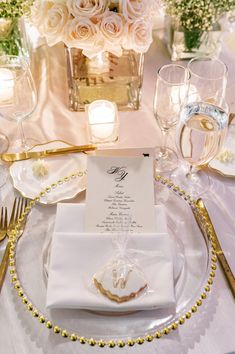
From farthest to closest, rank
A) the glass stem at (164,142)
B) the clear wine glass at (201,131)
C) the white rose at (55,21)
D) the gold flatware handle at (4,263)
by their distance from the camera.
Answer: the glass stem at (164,142) → the white rose at (55,21) → the clear wine glass at (201,131) → the gold flatware handle at (4,263)

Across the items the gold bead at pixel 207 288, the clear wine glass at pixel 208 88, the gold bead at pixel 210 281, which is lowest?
the gold bead at pixel 207 288

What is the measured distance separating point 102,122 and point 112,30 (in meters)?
0.25

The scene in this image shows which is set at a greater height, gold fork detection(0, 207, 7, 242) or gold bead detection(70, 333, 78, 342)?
gold fork detection(0, 207, 7, 242)

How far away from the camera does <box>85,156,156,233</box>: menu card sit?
875mm

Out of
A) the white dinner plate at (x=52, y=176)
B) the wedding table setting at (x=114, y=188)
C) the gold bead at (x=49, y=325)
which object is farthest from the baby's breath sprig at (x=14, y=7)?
the gold bead at (x=49, y=325)

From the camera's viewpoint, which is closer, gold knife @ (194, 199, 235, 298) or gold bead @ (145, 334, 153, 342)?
gold bead @ (145, 334, 153, 342)

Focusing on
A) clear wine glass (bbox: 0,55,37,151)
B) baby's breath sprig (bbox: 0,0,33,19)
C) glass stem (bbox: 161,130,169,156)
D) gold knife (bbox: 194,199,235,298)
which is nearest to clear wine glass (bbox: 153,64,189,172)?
glass stem (bbox: 161,130,169,156)

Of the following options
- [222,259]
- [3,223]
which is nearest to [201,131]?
[222,259]

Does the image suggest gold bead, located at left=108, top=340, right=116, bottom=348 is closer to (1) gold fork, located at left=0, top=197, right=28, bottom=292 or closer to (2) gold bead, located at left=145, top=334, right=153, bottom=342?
(2) gold bead, located at left=145, top=334, right=153, bottom=342

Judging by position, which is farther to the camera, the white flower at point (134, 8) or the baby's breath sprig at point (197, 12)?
the baby's breath sprig at point (197, 12)

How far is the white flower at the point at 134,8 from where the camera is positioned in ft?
3.49

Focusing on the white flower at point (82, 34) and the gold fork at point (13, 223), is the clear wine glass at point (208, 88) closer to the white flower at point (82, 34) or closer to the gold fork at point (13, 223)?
the white flower at point (82, 34)

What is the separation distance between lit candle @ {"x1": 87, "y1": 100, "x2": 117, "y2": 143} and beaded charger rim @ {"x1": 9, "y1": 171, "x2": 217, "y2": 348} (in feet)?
0.62

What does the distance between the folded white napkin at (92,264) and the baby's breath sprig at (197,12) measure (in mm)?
757
